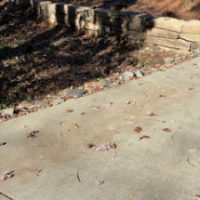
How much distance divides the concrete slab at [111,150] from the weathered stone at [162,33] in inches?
83.9

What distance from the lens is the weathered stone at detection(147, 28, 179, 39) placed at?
354 inches

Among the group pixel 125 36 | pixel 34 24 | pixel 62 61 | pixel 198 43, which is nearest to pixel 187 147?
pixel 198 43

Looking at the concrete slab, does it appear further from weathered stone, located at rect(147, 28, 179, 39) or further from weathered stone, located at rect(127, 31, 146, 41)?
weathered stone, located at rect(127, 31, 146, 41)

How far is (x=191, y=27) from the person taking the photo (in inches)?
343

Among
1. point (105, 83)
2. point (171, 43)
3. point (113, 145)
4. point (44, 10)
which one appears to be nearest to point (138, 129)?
point (113, 145)

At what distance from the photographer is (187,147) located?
16.5ft

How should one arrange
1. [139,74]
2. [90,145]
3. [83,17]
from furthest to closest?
[83,17]
[139,74]
[90,145]

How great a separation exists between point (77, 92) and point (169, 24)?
277 cm

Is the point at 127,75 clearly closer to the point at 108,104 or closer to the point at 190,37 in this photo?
the point at 108,104

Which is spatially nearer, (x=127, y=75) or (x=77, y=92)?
(x=77, y=92)

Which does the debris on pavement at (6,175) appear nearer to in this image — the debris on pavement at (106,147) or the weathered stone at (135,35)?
the debris on pavement at (106,147)

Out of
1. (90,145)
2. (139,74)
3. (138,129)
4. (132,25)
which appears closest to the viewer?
(90,145)

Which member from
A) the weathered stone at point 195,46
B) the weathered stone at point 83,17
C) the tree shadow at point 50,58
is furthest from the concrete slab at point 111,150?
the weathered stone at point 83,17

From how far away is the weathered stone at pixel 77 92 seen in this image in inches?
273
